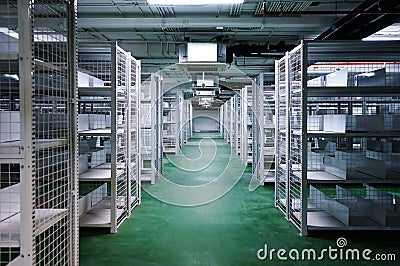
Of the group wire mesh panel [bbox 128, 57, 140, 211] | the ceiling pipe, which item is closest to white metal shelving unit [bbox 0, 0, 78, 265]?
wire mesh panel [bbox 128, 57, 140, 211]

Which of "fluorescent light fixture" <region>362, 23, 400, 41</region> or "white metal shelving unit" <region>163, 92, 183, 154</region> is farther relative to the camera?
"white metal shelving unit" <region>163, 92, 183, 154</region>

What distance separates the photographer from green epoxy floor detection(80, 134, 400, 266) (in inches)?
141

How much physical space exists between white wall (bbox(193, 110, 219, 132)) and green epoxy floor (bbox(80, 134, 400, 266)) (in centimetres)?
2778

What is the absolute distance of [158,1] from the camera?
371 cm

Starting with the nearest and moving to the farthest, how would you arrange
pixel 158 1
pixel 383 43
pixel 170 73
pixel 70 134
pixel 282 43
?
pixel 70 134 → pixel 158 1 → pixel 383 43 → pixel 282 43 → pixel 170 73

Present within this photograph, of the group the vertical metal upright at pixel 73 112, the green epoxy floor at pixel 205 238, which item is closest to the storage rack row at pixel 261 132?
the green epoxy floor at pixel 205 238

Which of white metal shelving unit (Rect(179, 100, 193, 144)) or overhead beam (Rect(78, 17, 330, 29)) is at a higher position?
overhead beam (Rect(78, 17, 330, 29))

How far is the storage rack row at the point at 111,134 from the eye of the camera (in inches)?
173

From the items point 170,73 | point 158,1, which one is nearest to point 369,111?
point 170,73

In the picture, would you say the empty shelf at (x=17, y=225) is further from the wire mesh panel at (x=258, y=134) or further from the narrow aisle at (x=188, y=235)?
the wire mesh panel at (x=258, y=134)

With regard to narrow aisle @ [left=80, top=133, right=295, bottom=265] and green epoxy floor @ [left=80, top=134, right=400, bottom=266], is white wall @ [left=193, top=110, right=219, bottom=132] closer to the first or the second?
Answer: narrow aisle @ [left=80, top=133, right=295, bottom=265]

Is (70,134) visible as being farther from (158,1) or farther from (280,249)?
(280,249)

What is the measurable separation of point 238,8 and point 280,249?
3.12 meters

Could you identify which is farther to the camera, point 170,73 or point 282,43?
point 170,73
